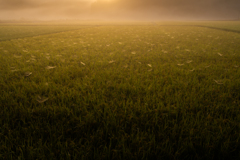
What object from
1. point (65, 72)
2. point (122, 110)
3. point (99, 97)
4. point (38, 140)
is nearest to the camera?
point (38, 140)

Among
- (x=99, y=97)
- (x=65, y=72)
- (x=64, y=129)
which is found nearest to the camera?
(x=64, y=129)

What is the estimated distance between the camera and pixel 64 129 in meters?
1.11

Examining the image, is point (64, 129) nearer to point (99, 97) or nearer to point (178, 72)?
point (99, 97)

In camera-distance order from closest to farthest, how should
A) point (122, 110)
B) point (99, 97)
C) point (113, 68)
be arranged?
1. point (122, 110)
2. point (99, 97)
3. point (113, 68)

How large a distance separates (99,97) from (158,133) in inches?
32.0

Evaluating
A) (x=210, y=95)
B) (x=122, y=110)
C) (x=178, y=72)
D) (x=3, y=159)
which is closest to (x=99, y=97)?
(x=122, y=110)

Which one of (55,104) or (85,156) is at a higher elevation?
(55,104)

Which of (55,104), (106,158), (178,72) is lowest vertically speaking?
(106,158)

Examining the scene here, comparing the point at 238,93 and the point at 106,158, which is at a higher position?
the point at 238,93

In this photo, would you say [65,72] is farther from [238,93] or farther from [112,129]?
[238,93]

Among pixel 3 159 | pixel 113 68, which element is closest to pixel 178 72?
pixel 113 68

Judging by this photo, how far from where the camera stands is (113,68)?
2.56m

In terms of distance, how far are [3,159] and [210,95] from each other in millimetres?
2131

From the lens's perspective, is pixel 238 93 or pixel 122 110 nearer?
pixel 122 110
